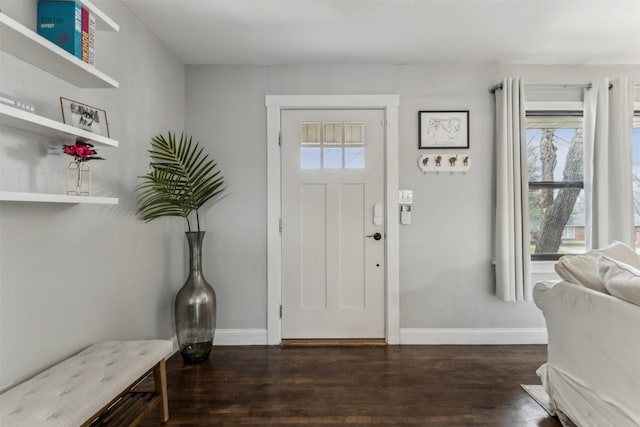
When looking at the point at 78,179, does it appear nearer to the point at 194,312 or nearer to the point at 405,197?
the point at 194,312

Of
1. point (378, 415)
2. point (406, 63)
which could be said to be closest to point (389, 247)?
point (378, 415)

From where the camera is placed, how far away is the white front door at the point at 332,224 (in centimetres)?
304

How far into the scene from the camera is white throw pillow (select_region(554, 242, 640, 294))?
172 centimetres

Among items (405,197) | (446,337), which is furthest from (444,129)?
Result: (446,337)

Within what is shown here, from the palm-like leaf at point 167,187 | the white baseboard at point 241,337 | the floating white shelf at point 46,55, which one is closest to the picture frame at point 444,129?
the palm-like leaf at point 167,187

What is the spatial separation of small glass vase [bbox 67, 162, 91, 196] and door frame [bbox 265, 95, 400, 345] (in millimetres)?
1425

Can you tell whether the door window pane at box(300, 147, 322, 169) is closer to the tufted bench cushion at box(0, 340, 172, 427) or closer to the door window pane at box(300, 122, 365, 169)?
the door window pane at box(300, 122, 365, 169)

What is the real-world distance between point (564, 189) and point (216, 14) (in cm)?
316

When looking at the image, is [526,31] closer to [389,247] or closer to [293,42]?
[293,42]

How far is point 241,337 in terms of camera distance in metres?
3.03

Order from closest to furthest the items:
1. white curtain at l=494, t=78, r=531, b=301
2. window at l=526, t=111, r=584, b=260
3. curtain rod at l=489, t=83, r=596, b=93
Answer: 1. white curtain at l=494, t=78, r=531, b=301
2. curtain rod at l=489, t=83, r=596, b=93
3. window at l=526, t=111, r=584, b=260

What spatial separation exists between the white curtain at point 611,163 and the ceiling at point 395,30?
0.36m

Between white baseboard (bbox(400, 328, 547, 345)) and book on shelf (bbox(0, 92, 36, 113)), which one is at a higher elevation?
book on shelf (bbox(0, 92, 36, 113))

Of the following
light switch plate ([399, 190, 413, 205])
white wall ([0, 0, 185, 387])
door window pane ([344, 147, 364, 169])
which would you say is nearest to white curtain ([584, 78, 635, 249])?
light switch plate ([399, 190, 413, 205])
